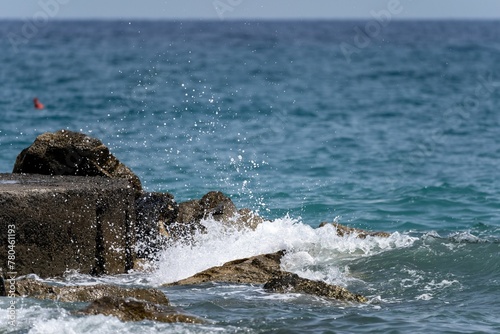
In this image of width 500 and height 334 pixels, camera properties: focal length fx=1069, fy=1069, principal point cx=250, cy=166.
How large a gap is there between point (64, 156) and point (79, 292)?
257 centimetres

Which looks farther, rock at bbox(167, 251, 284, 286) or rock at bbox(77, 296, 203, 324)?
rock at bbox(167, 251, 284, 286)

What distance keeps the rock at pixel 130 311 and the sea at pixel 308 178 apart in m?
0.11

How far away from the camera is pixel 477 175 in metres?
18.0

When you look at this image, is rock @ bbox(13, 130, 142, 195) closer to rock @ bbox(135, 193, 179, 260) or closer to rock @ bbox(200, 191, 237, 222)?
rock @ bbox(135, 193, 179, 260)

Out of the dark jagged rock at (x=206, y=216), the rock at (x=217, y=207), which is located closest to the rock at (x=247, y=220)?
the dark jagged rock at (x=206, y=216)

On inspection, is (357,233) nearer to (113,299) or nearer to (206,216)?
(206,216)

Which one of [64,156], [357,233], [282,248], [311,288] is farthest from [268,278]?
[64,156]

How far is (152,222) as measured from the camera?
10531 millimetres

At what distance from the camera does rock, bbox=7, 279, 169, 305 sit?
8156 mm

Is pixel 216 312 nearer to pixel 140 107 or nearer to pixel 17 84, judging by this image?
pixel 140 107

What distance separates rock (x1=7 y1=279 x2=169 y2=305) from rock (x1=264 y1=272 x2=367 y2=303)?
113cm

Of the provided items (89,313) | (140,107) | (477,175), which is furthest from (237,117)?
(89,313)

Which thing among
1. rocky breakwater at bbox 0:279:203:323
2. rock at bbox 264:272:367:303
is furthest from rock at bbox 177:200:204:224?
rocky breakwater at bbox 0:279:203:323

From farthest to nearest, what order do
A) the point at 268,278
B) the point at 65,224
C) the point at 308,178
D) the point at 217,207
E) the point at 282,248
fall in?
the point at 308,178
the point at 217,207
the point at 282,248
the point at 268,278
the point at 65,224
